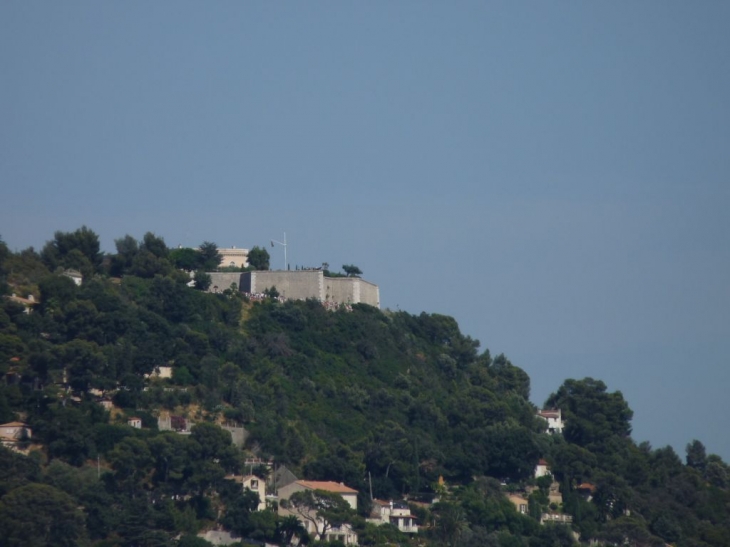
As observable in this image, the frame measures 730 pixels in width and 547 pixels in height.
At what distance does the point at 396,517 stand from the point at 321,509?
5.27 metres

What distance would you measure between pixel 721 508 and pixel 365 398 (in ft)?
66.9

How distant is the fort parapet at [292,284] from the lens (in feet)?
290

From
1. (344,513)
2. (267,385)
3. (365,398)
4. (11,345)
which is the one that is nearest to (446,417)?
(365,398)

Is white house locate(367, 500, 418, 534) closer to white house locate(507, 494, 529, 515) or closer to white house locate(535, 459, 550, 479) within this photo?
white house locate(507, 494, 529, 515)

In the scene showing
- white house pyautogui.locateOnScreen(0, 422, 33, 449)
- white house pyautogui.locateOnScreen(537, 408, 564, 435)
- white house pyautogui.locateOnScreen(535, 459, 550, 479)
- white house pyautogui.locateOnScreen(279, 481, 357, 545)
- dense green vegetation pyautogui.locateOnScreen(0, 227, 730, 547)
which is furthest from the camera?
white house pyautogui.locateOnScreen(537, 408, 564, 435)

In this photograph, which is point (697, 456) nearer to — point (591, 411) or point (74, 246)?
point (591, 411)

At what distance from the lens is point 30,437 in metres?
64.9

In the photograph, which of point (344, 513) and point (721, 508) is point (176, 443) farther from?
point (721, 508)

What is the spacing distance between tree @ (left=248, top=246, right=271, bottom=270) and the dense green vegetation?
2.62 m

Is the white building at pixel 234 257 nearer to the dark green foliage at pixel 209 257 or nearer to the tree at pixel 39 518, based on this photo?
the dark green foliage at pixel 209 257

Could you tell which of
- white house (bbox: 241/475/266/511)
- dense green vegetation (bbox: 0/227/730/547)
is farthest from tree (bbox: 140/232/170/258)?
white house (bbox: 241/475/266/511)

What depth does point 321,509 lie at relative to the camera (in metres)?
66.1

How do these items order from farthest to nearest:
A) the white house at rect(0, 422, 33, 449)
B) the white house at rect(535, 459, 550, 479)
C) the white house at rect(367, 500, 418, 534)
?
the white house at rect(535, 459, 550, 479), the white house at rect(367, 500, 418, 534), the white house at rect(0, 422, 33, 449)

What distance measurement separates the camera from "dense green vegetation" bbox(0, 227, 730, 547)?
63.7 meters
